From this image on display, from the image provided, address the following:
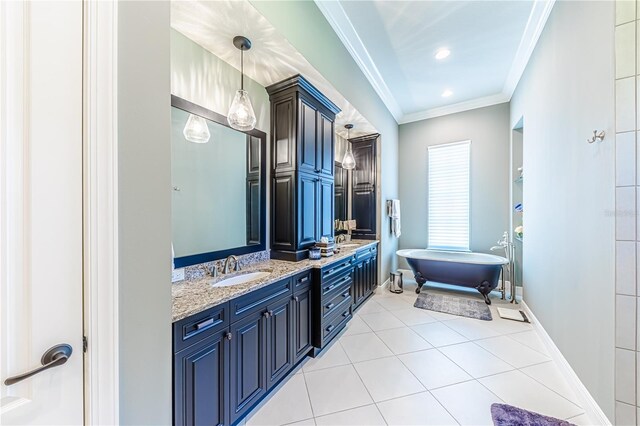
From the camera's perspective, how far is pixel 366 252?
11.5ft

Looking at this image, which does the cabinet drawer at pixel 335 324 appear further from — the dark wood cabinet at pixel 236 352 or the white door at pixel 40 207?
the white door at pixel 40 207

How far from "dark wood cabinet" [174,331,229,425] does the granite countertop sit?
20 cm

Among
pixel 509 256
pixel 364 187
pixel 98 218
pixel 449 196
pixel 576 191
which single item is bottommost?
pixel 509 256

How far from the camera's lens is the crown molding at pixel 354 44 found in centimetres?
236

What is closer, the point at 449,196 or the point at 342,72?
the point at 342,72

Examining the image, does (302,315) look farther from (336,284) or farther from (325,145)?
(325,145)

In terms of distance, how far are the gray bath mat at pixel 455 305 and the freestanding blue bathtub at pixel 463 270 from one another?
9.4 inches

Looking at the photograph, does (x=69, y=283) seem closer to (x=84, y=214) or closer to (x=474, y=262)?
(x=84, y=214)

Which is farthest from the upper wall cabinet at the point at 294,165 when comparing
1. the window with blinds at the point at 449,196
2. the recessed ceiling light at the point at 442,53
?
the window with blinds at the point at 449,196

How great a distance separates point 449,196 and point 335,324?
3.66 metres

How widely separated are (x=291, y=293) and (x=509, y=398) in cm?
184

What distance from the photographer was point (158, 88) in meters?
0.91

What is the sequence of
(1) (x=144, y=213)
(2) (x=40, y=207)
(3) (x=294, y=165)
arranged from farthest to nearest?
(3) (x=294, y=165) → (1) (x=144, y=213) → (2) (x=40, y=207)

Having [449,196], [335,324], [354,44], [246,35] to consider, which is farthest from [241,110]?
[449,196]
